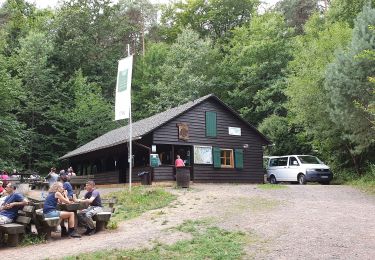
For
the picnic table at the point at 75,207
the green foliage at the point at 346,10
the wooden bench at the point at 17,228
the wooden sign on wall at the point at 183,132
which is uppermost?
the green foliage at the point at 346,10

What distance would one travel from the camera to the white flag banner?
18141 millimetres

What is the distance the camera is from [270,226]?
422 inches

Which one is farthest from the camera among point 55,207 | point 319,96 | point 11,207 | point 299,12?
point 299,12

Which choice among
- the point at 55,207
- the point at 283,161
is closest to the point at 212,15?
the point at 283,161

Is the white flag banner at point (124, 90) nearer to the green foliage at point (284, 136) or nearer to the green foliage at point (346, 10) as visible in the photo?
the green foliage at point (284, 136)

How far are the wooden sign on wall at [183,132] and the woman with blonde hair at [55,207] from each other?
1439cm

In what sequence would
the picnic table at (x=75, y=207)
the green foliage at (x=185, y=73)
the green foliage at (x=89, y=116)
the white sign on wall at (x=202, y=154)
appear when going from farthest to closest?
the green foliage at (x=185, y=73)
the green foliage at (x=89, y=116)
the white sign on wall at (x=202, y=154)
the picnic table at (x=75, y=207)

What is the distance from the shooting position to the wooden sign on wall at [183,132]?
24794 millimetres

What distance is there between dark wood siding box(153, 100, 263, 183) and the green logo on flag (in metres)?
5.73

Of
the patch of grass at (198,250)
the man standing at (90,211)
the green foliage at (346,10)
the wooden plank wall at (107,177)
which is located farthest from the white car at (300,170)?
the man standing at (90,211)

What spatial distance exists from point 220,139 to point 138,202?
11224 millimetres

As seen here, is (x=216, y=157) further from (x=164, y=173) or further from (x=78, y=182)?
(x=78, y=182)

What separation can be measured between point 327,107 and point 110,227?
16.3 m

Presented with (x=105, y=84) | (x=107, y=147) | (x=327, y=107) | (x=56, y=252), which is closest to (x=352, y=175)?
(x=327, y=107)
